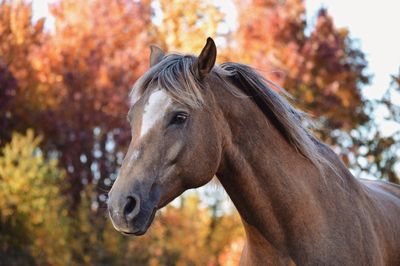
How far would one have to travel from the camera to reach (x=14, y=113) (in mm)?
20266

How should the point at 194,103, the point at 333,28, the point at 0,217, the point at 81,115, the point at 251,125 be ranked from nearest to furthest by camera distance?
1. the point at 194,103
2. the point at 251,125
3. the point at 0,217
4. the point at 81,115
5. the point at 333,28

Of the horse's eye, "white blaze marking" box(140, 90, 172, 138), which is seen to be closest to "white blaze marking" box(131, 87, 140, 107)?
"white blaze marking" box(140, 90, 172, 138)

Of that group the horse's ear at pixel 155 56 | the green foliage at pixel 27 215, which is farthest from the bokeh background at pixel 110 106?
the horse's ear at pixel 155 56

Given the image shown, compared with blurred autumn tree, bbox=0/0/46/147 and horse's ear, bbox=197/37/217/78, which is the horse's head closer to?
horse's ear, bbox=197/37/217/78

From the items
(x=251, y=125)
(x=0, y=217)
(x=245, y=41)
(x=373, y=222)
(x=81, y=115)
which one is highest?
(x=251, y=125)

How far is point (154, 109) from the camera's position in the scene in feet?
13.3

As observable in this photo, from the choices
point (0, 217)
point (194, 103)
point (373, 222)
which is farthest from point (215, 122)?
point (0, 217)

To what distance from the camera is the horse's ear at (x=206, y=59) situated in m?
4.26

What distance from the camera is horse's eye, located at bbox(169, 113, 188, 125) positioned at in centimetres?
410

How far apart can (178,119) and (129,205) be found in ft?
1.95

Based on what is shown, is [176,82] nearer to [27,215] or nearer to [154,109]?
[154,109]

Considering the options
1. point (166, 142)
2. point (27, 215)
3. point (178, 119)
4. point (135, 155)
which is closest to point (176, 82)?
point (178, 119)

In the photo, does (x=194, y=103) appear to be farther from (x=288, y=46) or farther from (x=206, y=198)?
(x=288, y=46)

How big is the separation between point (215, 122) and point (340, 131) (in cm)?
1851
